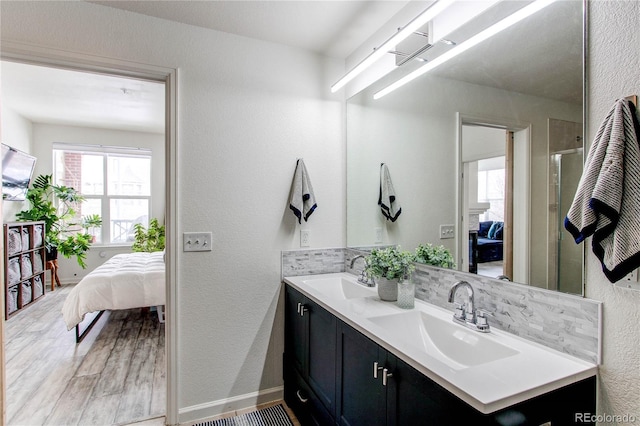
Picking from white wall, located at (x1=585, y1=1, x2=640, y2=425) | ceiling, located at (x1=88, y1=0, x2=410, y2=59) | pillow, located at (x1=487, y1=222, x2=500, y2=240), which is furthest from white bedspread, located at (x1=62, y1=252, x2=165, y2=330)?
white wall, located at (x1=585, y1=1, x2=640, y2=425)

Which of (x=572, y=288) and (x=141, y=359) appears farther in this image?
(x=141, y=359)

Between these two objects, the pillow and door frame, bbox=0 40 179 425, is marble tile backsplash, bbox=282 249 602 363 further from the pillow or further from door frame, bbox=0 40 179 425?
door frame, bbox=0 40 179 425

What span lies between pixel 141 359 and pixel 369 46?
304cm

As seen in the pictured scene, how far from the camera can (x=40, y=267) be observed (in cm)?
447

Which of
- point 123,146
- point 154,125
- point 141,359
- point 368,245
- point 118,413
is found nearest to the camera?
point 118,413

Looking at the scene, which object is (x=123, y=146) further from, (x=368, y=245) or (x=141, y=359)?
(x=368, y=245)

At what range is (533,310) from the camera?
1.16 meters

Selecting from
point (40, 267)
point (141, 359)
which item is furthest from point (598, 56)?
point (40, 267)

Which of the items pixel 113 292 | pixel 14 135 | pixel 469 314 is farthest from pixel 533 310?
pixel 14 135

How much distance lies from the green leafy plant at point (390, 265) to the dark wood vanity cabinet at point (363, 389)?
0.35 meters

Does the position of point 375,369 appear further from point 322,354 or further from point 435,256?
point 435,256

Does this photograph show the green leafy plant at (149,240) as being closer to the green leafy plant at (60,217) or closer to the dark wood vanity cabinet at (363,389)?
the green leafy plant at (60,217)

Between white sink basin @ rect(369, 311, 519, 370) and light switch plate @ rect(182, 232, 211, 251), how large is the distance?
1108 millimetres

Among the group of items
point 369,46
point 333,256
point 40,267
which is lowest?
point 40,267
